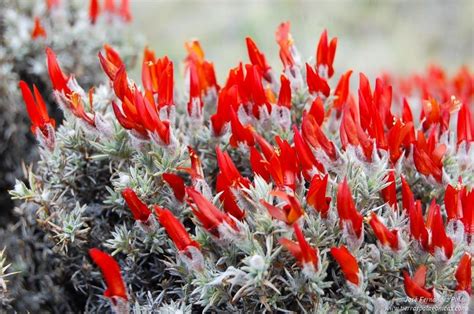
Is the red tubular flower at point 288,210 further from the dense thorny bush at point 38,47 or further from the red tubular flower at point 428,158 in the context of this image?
the dense thorny bush at point 38,47

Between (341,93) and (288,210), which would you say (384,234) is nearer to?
(288,210)

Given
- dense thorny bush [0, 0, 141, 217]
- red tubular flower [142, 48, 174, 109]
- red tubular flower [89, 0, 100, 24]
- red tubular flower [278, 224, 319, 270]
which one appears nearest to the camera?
red tubular flower [278, 224, 319, 270]

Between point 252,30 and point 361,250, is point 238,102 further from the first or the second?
point 252,30

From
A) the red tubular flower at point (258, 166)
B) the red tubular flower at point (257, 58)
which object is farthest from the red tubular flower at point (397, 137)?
the red tubular flower at point (257, 58)

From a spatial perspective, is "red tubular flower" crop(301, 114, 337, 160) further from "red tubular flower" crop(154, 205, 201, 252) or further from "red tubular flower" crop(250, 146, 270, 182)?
"red tubular flower" crop(154, 205, 201, 252)

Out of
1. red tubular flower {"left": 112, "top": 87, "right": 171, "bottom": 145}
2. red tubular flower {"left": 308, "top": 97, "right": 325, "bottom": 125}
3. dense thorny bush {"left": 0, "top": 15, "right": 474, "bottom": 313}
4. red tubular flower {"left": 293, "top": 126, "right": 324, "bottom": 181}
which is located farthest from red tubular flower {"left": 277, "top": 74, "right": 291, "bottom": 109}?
red tubular flower {"left": 112, "top": 87, "right": 171, "bottom": 145}

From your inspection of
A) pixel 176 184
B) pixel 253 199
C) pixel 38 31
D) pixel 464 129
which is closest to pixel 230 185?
pixel 253 199
